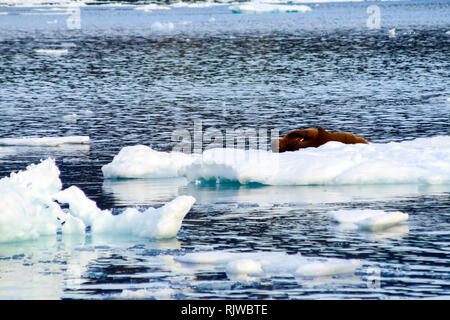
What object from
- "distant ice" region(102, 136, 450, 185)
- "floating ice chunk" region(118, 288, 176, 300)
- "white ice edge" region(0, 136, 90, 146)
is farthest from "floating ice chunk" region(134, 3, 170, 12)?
"floating ice chunk" region(118, 288, 176, 300)

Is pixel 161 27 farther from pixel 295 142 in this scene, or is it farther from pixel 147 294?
pixel 147 294

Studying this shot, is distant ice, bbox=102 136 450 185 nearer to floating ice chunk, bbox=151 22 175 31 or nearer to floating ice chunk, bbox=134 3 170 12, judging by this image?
floating ice chunk, bbox=151 22 175 31

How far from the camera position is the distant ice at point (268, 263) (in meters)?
9.25

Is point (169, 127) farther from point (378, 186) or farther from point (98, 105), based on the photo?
point (378, 186)

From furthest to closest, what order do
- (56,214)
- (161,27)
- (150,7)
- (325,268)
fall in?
1. (150,7)
2. (161,27)
3. (56,214)
4. (325,268)

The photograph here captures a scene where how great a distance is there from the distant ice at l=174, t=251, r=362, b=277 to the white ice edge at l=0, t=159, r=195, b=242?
0.93 metres

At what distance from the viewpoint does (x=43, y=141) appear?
1958 cm

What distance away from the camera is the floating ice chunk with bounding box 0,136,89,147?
768 inches

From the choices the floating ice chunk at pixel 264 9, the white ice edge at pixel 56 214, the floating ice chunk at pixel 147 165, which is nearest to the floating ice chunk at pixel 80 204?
the white ice edge at pixel 56 214

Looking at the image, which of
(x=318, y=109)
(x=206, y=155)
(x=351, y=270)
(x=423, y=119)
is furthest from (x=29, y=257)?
(x=318, y=109)

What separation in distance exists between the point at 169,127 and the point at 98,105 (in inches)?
255

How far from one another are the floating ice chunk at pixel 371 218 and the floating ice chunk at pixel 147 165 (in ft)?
13.2

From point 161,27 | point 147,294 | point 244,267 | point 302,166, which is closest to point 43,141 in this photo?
point 302,166

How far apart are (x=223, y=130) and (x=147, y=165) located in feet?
24.5
